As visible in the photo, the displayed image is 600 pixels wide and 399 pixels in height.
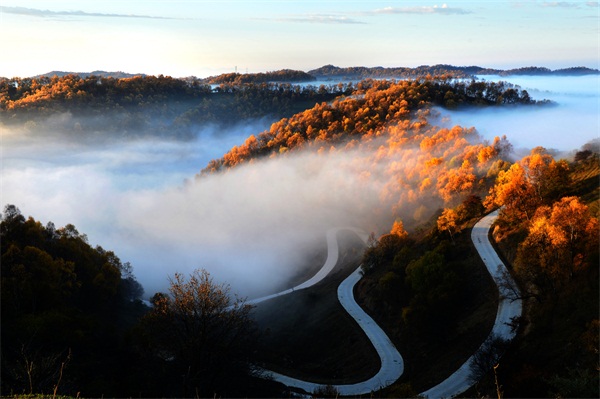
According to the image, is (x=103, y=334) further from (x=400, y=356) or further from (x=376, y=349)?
(x=400, y=356)

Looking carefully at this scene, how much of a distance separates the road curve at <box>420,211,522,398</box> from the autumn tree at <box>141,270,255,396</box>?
33.5 feet

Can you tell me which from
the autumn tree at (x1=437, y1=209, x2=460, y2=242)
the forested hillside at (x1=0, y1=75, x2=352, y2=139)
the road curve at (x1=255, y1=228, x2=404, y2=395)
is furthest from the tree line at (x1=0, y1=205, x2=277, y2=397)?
the forested hillside at (x1=0, y1=75, x2=352, y2=139)

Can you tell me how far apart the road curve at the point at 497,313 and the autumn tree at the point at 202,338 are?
33.5 ft

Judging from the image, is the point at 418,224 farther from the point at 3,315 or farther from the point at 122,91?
the point at 122,91

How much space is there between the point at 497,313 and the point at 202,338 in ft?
72.5

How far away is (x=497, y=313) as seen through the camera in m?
35.6

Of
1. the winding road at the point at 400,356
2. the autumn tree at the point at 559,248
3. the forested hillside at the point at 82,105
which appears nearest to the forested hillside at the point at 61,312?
the winding road at the point at 400,356

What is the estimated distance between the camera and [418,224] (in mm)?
68938

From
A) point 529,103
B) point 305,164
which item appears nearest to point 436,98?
point 529,103

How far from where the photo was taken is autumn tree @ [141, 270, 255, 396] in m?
23.9

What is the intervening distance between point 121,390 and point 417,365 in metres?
20.0

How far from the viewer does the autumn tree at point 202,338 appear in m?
23.9

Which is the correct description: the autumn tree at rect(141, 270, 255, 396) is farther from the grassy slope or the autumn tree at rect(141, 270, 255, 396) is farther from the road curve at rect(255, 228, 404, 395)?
the grassy slope

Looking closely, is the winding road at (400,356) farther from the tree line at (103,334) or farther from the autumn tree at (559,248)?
the tree line at (103,334)
